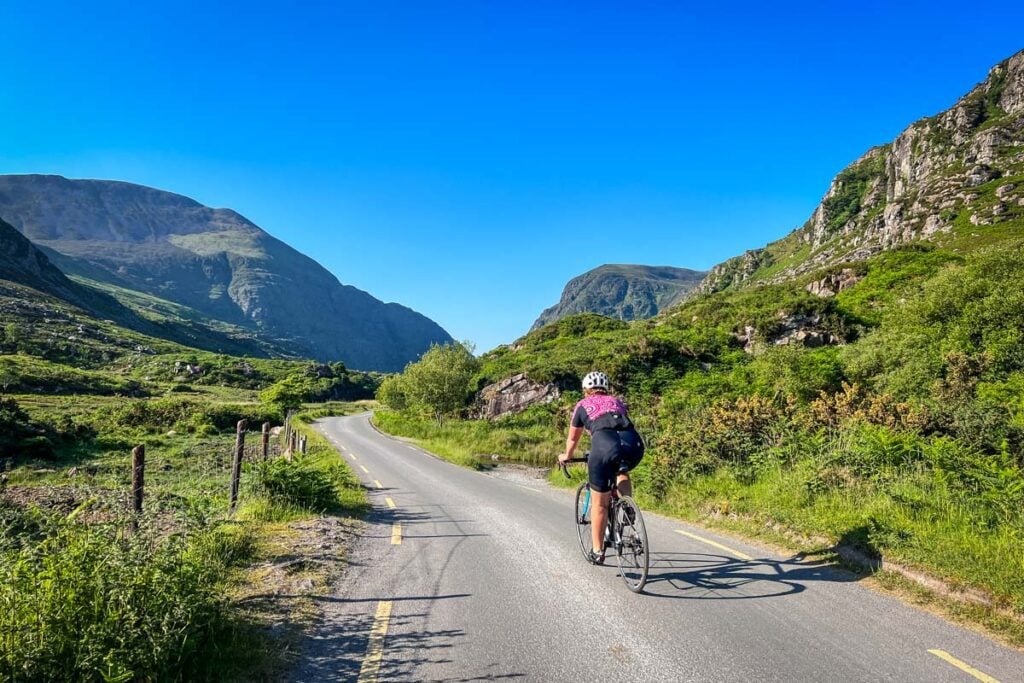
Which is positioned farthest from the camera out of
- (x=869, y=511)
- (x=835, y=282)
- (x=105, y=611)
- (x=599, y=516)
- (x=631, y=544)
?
(x=835, y=282)

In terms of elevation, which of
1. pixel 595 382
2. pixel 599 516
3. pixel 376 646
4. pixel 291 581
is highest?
pixel 595 382

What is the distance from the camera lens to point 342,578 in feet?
22.0

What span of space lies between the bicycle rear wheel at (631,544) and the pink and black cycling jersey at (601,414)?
2.90 ft

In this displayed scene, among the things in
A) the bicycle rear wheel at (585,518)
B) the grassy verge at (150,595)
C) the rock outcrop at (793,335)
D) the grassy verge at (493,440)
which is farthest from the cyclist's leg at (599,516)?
the rock outcrop at (793,335)

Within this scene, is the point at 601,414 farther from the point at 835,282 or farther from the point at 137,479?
the point at 835,282

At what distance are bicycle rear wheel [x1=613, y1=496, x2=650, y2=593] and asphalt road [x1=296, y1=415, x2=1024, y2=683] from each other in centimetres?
19

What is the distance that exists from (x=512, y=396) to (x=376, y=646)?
38.6 meters

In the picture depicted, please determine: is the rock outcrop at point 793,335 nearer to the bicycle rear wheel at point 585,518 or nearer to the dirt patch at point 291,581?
the bicycle rear wheel at point 585,518

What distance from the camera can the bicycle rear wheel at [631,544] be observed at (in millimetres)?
5910

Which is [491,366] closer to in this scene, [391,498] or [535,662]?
[391,498]

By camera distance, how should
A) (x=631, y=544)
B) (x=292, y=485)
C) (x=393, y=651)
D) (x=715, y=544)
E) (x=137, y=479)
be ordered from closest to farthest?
1. (x=393, y=651)
2. (x=631, y=544)
3. (x=137, y=479)
4. (x=715, y=544)
5. (x=292, y=485)

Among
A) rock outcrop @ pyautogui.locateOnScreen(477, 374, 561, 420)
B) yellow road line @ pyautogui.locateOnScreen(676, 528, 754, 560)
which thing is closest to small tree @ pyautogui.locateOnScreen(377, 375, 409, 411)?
rock outcrop @ pyautogui.locateOnScreen(477, 374, 561, 420)

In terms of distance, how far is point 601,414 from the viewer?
21.2ft

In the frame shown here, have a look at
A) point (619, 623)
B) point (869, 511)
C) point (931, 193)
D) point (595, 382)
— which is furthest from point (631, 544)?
point (931, 193)
